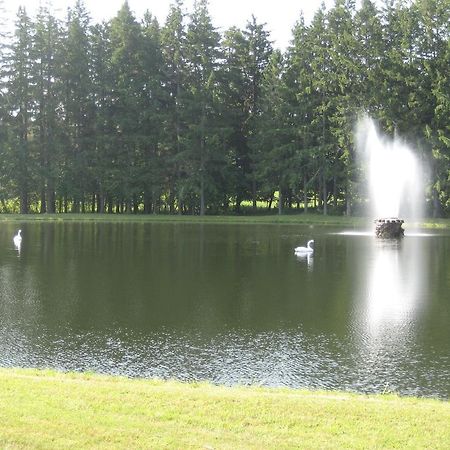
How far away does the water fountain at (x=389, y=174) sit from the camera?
58.8 meters

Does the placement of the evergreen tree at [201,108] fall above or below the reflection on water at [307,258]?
above

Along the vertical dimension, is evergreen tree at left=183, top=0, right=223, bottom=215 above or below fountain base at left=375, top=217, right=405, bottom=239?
above

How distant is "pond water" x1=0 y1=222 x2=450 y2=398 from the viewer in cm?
1209

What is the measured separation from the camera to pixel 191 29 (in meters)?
68.1

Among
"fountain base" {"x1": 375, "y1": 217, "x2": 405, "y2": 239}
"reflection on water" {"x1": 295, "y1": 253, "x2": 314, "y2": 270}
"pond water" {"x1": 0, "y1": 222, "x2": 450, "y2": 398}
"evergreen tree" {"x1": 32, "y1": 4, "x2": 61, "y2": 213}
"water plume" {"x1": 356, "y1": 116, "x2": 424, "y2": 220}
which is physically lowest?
"pond water" {"x1": 0, "y1": 222, "x2": 450, "y2": 398}

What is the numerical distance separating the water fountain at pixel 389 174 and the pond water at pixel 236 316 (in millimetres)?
26805

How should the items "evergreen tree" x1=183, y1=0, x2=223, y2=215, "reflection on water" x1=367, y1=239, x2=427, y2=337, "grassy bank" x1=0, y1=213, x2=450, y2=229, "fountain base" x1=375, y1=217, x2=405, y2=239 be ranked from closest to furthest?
"reflection on water" x1=367, y1=239, x2=427, y2=337 → "fountain base" x1=375, y1=217, x2=405, y2=239 → "grassy bank" x1=0, y1=213, x2=450, y2=229 → "evergreen tree" x1=183, y1=0, x2=223, y2=215

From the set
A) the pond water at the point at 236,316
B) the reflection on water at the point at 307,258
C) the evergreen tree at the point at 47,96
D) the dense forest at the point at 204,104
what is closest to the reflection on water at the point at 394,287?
the pond water at the point at 236,316

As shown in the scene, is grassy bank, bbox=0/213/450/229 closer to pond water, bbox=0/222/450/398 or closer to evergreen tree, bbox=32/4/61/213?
evergreen tree, bbox=32/4/61/213

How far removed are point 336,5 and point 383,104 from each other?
12832 millimetres

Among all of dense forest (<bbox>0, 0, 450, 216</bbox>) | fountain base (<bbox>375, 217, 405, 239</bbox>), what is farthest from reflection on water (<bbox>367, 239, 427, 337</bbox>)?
dense forest (<bbox>0, 0, 450, 216</bbox>)

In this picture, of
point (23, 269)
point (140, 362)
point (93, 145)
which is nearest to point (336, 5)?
point (93, 145)

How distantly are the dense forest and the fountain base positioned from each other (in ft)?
60.3

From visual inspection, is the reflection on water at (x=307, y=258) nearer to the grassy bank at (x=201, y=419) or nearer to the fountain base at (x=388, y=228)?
the fountain base at (x=388, y=228)
